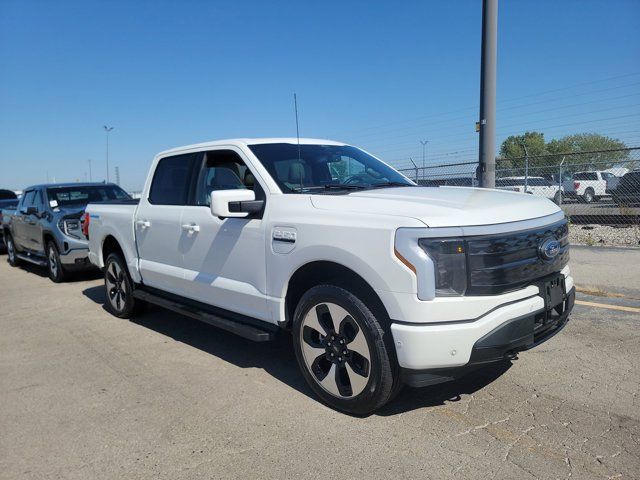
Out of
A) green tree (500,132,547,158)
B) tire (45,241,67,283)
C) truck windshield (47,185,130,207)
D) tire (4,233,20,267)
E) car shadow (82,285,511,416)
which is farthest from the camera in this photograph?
green tree (500,132,547,158)

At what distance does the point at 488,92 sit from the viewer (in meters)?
9.38

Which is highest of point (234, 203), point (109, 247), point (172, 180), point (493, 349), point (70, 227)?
point (172, 180)

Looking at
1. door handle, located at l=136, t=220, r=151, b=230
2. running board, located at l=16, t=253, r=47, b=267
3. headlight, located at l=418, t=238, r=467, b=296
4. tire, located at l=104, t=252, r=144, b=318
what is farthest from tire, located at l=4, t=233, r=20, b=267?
headlight, located at l=418, t=238, r=467, b=296

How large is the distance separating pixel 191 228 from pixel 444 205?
7.88ft

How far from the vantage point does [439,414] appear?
11.4 feet

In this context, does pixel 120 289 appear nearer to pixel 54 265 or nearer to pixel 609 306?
pixel 54 265

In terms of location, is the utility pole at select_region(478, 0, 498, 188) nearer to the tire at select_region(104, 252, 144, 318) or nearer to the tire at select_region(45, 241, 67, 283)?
the tire at select_region(104, 252, 144, 318)

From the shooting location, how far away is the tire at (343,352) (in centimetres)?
321

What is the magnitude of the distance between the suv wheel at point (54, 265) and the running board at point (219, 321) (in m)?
4.17

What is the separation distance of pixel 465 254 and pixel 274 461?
160cm

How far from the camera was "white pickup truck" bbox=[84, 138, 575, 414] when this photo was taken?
3010 millimetres

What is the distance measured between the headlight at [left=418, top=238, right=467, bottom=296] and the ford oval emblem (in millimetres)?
678

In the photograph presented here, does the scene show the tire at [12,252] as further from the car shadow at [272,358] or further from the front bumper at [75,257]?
the car shadow at [272,358]

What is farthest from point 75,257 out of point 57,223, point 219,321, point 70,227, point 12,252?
point 219,321
